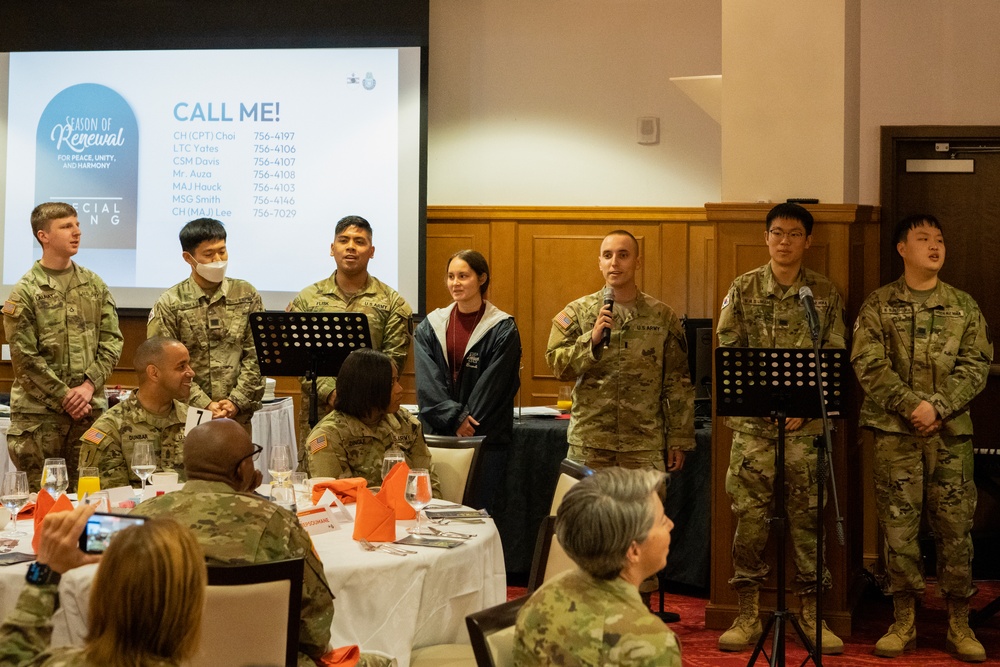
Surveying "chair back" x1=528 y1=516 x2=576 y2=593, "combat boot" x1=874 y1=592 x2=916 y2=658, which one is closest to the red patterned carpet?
"combat boot" x1=874 y1=592 x2=916 y2=658

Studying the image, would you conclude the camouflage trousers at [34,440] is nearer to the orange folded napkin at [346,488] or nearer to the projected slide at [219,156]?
the orange folded napkin at [346,488]

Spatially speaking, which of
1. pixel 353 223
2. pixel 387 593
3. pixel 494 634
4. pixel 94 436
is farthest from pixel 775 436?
pixel 494 634

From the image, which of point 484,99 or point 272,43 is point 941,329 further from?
point 272,43

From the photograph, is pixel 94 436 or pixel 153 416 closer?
pixel 94 436

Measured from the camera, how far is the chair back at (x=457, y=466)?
4.74 meters

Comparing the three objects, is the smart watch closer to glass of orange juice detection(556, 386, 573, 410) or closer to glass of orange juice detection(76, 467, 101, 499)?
glass of orange juice detection(76, 467, 101, 499)

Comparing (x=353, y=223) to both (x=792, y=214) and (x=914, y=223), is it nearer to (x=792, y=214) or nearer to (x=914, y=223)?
(x=792, y=214)

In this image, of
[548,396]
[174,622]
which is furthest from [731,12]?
[174,622]

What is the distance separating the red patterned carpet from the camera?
5.13m

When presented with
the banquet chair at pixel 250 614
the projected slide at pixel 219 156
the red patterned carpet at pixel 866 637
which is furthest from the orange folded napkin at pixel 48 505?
the projected slide at pixel 219 156

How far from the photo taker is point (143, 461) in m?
3.88

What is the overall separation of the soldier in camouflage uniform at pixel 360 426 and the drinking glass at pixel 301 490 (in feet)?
0.18

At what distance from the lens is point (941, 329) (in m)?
5.23

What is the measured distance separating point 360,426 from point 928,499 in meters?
2.61
